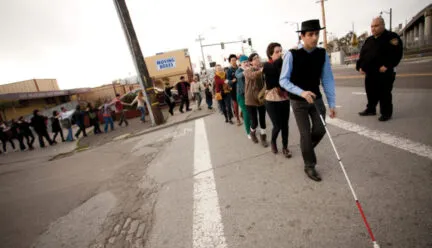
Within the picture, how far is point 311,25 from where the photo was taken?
2764 mm

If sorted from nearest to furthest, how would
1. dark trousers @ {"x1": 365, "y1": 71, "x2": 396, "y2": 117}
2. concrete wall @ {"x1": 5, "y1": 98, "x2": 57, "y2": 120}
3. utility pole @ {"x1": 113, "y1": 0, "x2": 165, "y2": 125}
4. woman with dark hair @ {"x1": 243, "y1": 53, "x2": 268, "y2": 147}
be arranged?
1. woman with dark hair @ {"x1": 243, "y1": 53, "x2": 268, "y2": 147}
2. dark trousers @ {"x1": 365, "y1": 71, "x2": 396, "y2": 117}
3. utility pole @ {"x1": 113, "y1": 0, "x2": 165, "y2": 125}
4. concrete wall @ {"x1": 5, "y1": 98, "x2": 57, "y2": 120}

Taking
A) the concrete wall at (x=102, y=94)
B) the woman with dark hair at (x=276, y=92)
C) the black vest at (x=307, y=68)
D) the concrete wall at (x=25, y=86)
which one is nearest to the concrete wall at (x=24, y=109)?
the concrete wall at (x=102, y=94)

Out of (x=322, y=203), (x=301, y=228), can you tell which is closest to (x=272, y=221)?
(x=301, y=228)

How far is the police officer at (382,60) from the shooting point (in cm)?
461

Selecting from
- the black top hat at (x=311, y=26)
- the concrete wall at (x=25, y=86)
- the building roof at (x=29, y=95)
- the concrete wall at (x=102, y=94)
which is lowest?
the black top hat at (x=311, y=26)

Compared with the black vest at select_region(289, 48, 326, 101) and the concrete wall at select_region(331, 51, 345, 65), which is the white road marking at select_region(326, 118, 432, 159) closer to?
the black vest at select_region(289, 48, 326, 101)

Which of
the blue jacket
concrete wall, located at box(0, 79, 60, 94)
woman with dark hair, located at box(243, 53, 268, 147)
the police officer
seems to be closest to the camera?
woman with dark hair, located at box(243, 53, 268, 147)

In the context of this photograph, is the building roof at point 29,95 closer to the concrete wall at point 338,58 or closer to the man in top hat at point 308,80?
the man in top hat at point 308,80

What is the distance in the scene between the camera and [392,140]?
149 inches

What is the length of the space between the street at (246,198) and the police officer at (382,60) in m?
0.53

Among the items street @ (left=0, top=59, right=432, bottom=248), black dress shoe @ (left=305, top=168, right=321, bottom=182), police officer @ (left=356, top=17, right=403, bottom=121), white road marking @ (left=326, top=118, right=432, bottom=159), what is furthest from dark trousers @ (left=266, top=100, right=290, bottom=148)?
police officer @ (left=356, top=17, right=403, bottom=121)

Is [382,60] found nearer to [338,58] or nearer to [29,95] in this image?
[338,58]

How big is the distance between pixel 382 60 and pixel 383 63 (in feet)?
0.22

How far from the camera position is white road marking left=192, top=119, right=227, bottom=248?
236 centimetres
